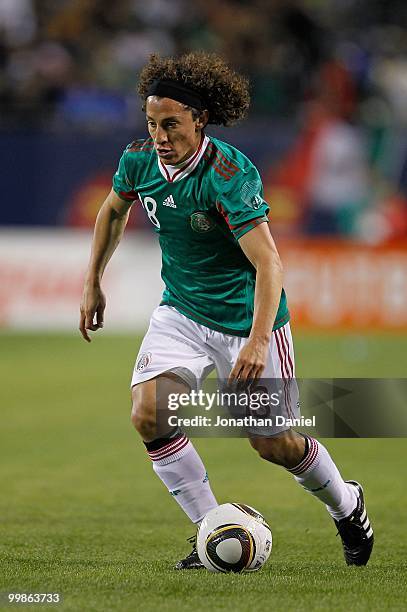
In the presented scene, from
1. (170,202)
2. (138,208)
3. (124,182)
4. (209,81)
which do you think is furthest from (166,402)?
(138,208)

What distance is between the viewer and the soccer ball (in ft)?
16.1

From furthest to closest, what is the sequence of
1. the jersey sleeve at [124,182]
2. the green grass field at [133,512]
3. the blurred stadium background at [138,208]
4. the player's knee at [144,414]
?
the blurred stadium background at [138,208] < the jersey sleeve at [124,182] < the player's knee at [144,414] < the green grass field at [133,512]

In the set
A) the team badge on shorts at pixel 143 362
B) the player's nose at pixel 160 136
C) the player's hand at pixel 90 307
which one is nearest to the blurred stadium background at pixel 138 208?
the player's hand at pixel 90 307

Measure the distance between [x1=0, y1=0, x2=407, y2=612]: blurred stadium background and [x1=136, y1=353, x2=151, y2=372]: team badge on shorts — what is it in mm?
3528

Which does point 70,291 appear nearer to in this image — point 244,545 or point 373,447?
point 373,447

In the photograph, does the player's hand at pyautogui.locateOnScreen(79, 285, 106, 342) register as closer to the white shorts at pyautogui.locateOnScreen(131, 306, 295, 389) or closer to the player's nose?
the white shorts at pyautogui.locateOnScreen(131, 306, 295, 389)

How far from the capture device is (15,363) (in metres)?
13.2

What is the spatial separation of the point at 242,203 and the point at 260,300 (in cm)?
44

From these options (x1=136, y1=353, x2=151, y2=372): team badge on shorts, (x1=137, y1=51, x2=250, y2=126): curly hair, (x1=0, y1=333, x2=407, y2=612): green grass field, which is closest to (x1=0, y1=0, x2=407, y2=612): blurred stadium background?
(x1=0, y1=333, x2=407, y2=612): green grass field

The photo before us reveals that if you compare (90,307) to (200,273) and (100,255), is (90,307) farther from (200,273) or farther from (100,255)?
(200,273)

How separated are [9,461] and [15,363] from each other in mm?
5052

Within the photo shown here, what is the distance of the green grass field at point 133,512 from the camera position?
452 cm

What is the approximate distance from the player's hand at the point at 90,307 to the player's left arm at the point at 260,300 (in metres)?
1.00

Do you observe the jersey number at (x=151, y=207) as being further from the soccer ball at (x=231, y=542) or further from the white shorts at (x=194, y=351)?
the soccer ball at (x=231, y=542)
